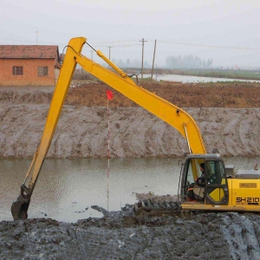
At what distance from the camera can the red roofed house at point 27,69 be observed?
37.9 metres

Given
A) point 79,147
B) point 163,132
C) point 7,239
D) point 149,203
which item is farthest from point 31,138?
point 7,239

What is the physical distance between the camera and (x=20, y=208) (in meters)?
13.0

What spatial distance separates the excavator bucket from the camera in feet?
42.6

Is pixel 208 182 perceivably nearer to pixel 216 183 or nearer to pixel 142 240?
pixel 216 183

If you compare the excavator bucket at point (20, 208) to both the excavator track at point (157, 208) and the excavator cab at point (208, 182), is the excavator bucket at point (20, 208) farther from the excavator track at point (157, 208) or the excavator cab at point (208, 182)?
the excavator cab at point (208, 182)

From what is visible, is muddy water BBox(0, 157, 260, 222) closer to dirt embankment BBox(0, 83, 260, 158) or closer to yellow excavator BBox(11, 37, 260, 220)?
yellow excavator BBox(11, 37, 260, 220)

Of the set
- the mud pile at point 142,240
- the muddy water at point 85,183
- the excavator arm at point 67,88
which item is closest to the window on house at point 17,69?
the muddy water at point 85,183

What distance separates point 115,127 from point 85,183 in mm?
9165

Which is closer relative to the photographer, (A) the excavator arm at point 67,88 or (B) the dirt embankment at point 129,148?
(B) the dirt embankment at point 129,148

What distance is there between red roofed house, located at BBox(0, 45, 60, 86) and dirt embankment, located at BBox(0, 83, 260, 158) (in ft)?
21.5

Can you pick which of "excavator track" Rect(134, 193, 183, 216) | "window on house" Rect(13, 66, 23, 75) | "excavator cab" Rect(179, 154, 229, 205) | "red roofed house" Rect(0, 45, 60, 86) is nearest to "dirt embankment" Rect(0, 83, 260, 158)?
"red roofed house" Rect(0, 45, 60, 86)

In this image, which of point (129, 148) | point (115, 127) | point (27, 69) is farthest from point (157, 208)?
point (27, 69)

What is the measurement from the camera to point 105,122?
26.6 m

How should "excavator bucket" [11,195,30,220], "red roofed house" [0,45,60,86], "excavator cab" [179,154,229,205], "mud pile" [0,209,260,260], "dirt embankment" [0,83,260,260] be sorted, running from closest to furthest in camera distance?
"mud pile" [0,209,260,260]
"dirt embankment" [0,83,260,260]
"excavator cab" [179,154,229,205]
"excavator bucket" [11,195,30,220]
"red roofed house" [0,45,60,86]
